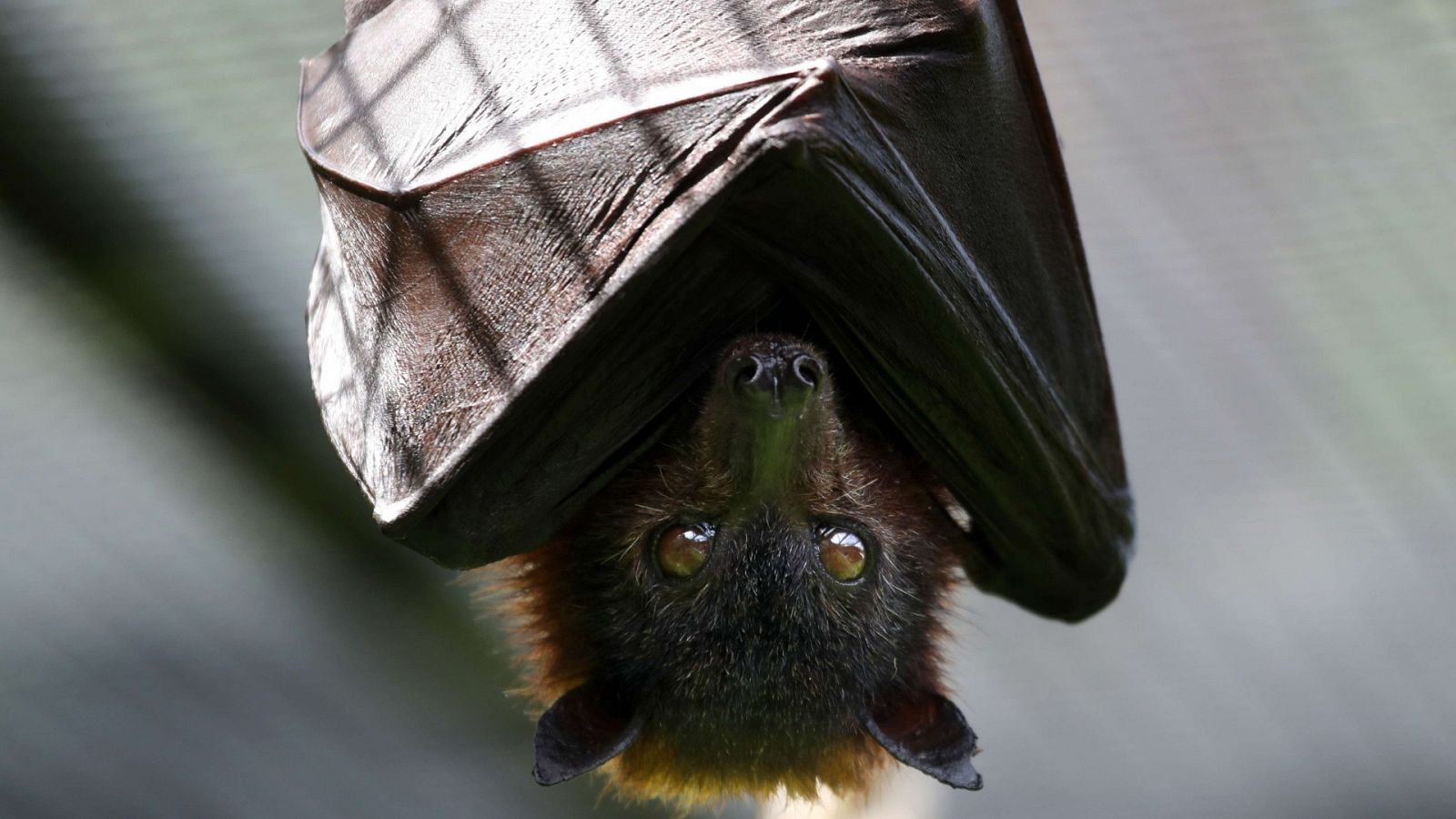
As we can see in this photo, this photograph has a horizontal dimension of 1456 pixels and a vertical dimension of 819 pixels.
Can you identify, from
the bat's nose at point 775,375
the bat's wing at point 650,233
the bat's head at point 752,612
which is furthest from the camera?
the bat's head at point 752,612

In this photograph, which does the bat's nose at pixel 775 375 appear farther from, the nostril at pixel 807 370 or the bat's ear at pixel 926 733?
the bat's ear at pixel 926 733

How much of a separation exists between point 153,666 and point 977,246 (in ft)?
12.3

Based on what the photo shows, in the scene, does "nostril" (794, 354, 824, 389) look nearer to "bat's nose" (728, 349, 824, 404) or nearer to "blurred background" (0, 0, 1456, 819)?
"bat's nose" (728, 349, 824, 404)

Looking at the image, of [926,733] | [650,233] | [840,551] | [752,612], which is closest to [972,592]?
[926,733]

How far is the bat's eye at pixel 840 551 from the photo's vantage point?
226 centimetres

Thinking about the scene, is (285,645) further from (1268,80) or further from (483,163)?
(1268,80)

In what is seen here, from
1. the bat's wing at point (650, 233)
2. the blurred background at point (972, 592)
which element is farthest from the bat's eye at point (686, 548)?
the blurred background at point (972, 592)

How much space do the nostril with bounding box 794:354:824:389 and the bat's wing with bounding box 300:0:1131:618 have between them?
0.35ft

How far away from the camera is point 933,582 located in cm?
252

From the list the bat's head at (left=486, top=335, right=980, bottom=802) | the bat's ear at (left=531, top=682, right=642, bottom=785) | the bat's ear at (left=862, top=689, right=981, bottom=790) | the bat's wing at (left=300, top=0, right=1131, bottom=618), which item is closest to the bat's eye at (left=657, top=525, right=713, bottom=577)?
the bat's head at (left=486, top=335, right=980, bottom=802)

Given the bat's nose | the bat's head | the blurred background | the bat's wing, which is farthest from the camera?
the blurred background

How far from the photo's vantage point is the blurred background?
301 cm

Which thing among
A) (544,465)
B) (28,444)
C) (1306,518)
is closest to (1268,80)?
(1306,518)

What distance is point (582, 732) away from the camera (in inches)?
91.0
